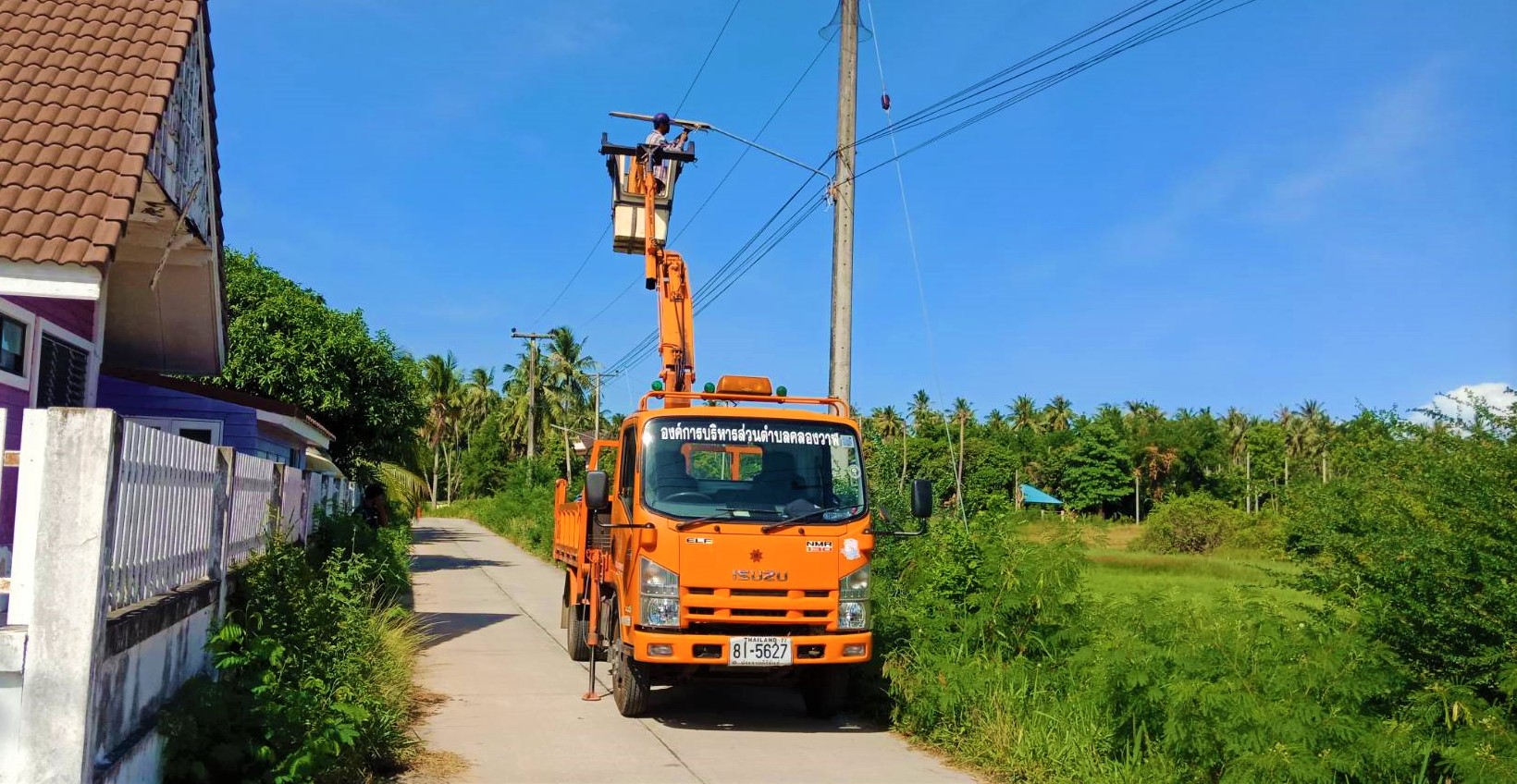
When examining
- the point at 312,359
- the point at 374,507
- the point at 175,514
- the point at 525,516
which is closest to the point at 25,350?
the point at 175,514

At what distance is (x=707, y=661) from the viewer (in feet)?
28.5

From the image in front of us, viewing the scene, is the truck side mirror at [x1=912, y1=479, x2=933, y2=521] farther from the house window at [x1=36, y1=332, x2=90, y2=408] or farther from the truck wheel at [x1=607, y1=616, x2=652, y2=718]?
the house window at [x1=36, y1=332, x2=90, y2=408]

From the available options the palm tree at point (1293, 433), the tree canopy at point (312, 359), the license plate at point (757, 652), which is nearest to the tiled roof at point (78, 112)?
the license plate at point (757, 652)

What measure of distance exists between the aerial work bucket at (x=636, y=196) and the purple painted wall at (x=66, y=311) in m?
5.17

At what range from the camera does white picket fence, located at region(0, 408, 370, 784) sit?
4.35 m

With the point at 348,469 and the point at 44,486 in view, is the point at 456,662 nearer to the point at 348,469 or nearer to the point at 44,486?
the point at 44,486

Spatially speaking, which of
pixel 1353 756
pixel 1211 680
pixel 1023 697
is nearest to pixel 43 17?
pixel 1023 697

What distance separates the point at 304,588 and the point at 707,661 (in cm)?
291

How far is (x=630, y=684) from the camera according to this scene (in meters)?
9.41

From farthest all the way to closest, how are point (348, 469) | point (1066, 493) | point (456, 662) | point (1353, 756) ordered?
point (1066, 493), point (348, 469), point (456, 662), point (1353, 756)

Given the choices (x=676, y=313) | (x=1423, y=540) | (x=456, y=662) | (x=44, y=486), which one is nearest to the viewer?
(x=44, y=486)

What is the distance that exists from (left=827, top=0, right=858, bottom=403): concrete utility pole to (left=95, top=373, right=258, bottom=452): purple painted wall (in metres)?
8.07

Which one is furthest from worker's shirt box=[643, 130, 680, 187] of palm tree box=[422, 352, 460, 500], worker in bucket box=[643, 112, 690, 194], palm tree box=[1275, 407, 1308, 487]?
palm tree box=[1275, 407, 1308, 487]

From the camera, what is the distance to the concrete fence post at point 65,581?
434 cm
